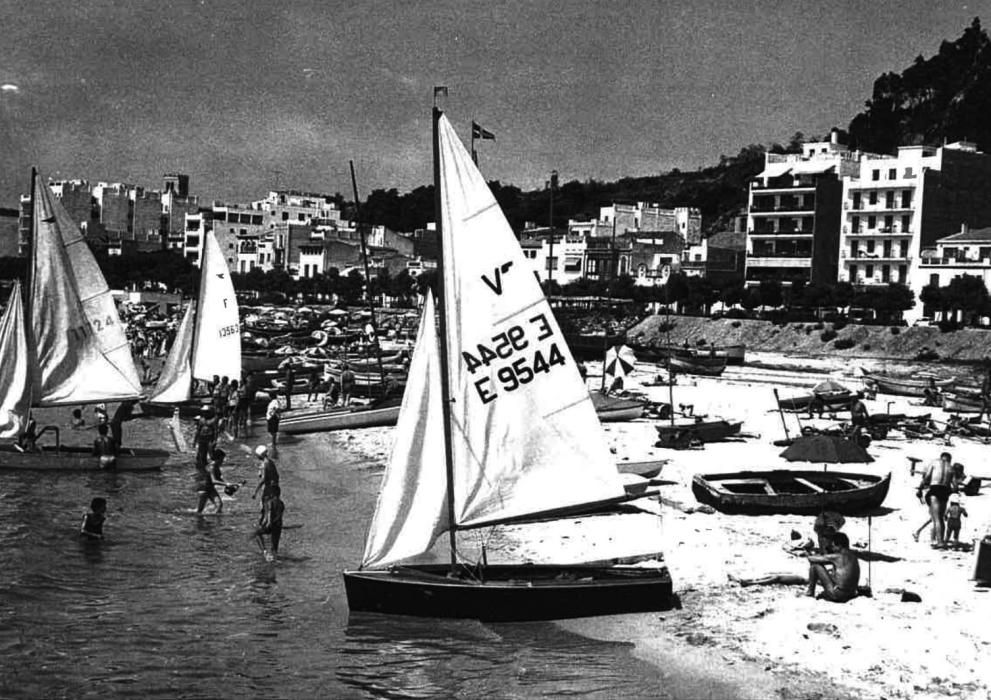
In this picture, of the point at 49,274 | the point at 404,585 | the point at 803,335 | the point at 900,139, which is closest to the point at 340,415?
the point at 49,274

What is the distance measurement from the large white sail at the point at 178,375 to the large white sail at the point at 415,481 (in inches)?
1105

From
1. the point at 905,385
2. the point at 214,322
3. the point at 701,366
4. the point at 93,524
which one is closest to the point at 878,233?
the point at 701,366

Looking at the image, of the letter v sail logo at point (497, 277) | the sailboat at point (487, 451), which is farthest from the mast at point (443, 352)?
the letter v sail logo at point (497, 277)

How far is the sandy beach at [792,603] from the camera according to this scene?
558 inches

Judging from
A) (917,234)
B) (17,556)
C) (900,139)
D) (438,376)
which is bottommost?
(17,556)

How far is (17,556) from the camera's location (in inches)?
866

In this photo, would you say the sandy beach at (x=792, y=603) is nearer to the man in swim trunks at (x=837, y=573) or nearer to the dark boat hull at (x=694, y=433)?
the man in swim trunks at (x=837, y=573)

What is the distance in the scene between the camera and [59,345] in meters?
32.6

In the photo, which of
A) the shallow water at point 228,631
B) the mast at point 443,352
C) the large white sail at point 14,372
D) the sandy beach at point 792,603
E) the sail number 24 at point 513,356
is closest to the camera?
the sandy beach at point 792,603

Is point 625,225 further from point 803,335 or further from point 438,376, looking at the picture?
point 438,376

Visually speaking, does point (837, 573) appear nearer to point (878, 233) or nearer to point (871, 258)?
point (871, 258)

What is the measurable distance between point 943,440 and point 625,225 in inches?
4434

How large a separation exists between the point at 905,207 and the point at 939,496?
80384mm

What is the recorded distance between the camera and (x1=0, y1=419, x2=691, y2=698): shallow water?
1497cm
